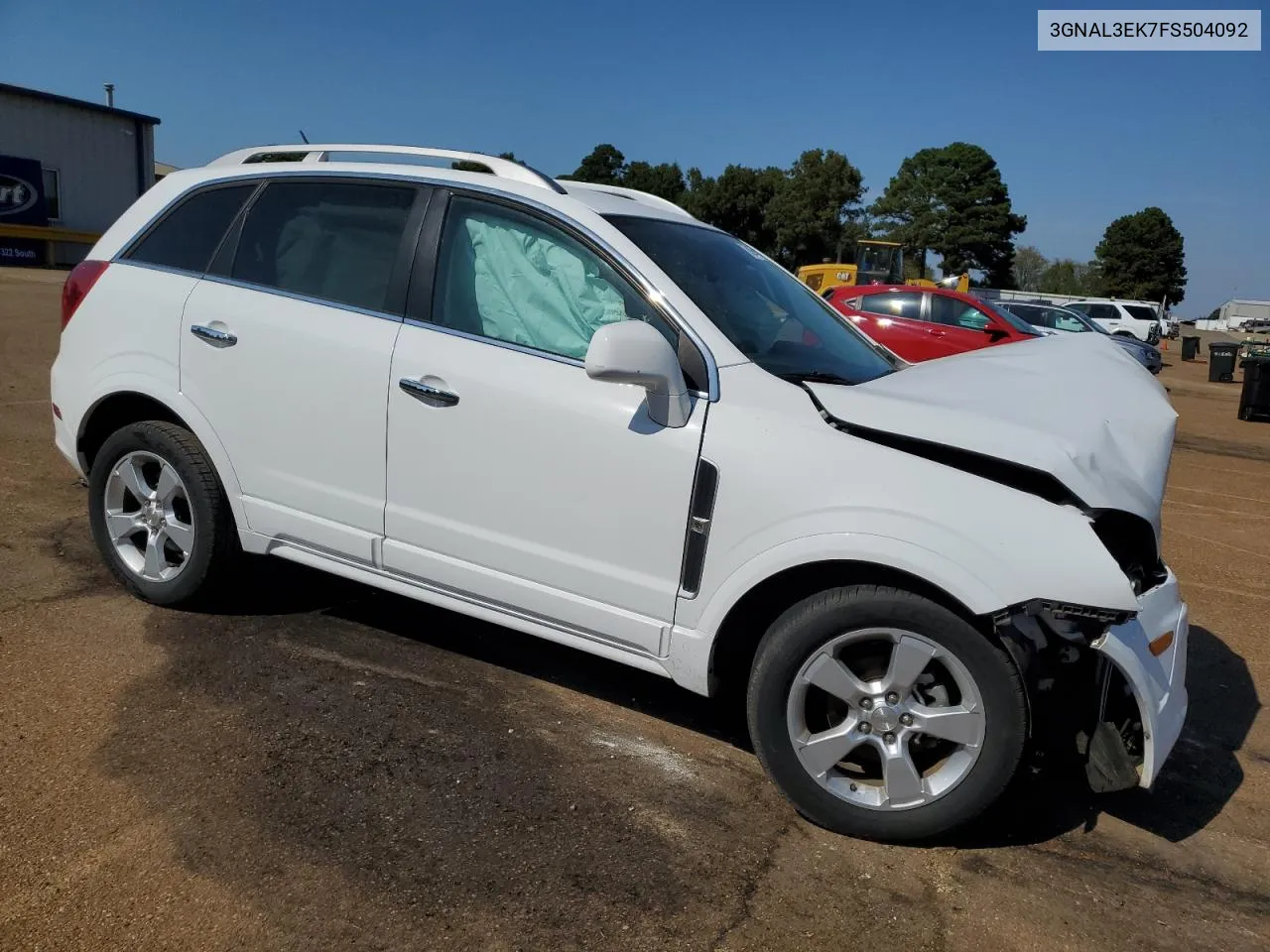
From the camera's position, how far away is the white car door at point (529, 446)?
3.09 meters

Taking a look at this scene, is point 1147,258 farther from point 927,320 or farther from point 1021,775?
point 1021,775

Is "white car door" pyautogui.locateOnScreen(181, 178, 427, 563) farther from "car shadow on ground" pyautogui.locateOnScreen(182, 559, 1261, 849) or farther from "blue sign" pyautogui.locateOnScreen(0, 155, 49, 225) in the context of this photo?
"blue sign" pyautogui.locateOnScreen(0, 155, 49, 225)

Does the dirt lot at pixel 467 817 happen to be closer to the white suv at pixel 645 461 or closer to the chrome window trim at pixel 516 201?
the white suv at pixel 645 461

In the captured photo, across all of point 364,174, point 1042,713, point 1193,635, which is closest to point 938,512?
point 1042,713

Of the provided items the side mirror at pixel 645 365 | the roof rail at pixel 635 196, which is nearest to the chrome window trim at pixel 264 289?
the roof rail at pixel 635 196

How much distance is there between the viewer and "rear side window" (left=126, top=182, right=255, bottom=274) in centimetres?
408

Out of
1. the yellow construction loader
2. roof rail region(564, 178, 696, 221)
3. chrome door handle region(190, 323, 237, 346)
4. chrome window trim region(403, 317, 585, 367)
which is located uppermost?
the yellow construction loader

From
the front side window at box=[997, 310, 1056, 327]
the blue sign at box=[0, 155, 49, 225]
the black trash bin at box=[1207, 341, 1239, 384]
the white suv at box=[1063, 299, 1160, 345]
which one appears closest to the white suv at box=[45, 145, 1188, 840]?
the front side window at box=[997, 310, 1056, 327]

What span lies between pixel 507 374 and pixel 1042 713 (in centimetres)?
191

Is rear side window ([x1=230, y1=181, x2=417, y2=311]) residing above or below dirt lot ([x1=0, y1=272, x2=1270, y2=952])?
above

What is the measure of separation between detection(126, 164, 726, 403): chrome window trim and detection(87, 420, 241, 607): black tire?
0.68 metres

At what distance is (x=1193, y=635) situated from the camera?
4.89m

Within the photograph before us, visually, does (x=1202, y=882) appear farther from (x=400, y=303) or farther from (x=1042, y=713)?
(x=400, y=303)

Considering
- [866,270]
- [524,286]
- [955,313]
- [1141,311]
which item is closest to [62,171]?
[866,270]
